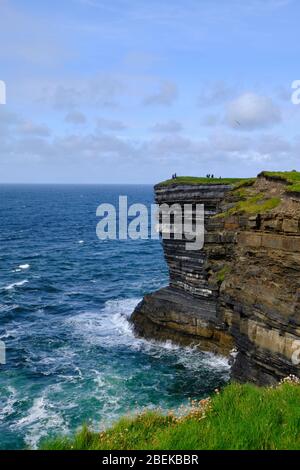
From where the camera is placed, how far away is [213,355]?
35719mm

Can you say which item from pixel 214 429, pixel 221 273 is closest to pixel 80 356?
pixel 221 273

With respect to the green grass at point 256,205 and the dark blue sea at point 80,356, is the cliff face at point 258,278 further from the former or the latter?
the dark blue sea at point 80,356

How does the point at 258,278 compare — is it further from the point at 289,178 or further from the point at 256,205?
the point at 289,178

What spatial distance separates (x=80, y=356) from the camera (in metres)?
Result: 35.8

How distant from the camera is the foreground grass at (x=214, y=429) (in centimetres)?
959

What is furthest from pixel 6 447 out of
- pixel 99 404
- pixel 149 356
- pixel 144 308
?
pixel 144 308

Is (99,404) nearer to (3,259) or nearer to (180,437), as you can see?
(180,437)

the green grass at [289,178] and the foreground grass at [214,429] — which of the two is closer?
the foreground grass at [214,429]

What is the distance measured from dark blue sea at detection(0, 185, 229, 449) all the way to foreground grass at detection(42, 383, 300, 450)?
1.47 metres

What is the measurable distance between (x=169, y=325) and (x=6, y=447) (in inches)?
718

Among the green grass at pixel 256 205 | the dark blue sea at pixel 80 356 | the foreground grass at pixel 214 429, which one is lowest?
the dark blue sea at pixel 80 356

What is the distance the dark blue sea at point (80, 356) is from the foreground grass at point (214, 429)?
147cm

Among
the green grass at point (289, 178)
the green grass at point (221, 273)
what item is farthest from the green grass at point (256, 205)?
the green grass at point (221, 273)
